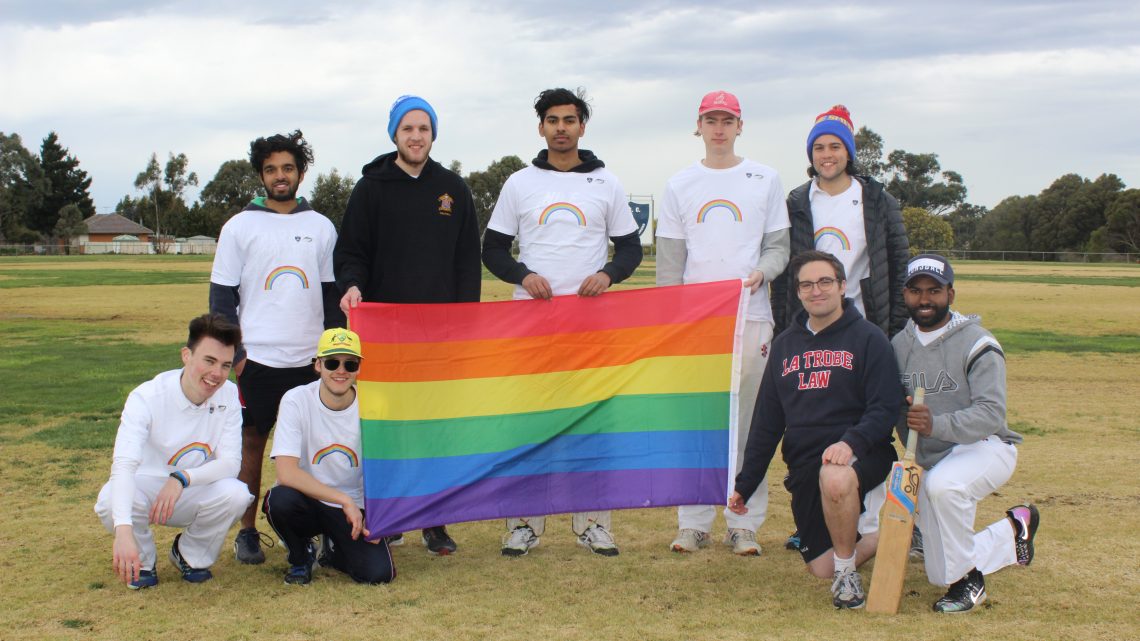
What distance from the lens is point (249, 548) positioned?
5.56 metres

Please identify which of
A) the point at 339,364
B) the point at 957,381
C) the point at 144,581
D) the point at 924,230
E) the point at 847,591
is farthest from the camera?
the point at 924,230

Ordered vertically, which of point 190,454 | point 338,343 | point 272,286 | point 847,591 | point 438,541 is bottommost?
Answer: point 438,541

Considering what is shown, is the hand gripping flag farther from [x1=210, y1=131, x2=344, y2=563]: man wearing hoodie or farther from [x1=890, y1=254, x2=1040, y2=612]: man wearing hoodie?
[x1=890, y1=254, x2=1040, y2=612]: man wearing hoodie

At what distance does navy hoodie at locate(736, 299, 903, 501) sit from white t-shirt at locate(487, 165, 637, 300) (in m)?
1.25

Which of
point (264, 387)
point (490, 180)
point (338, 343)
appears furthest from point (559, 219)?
point (490, 180)

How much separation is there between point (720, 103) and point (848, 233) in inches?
40.7

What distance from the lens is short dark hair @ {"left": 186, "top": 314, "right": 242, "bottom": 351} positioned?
5.03 meters

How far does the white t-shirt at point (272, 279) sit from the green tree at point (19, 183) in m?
91.7

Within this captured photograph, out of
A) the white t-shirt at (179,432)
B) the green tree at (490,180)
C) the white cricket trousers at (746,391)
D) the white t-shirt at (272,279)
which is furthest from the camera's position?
the green tree at (490,180)

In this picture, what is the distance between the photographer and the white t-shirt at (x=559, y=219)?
5.75m

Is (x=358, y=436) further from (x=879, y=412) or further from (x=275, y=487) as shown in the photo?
(x=879, y=412)

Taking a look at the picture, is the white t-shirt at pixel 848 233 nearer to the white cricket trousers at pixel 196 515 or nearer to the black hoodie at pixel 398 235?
the black hoodie at pixel 398 235

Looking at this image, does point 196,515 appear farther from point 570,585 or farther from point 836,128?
point 836,128

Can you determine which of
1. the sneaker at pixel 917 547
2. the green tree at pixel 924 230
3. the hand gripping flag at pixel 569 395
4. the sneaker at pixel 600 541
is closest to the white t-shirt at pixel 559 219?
the hand gripping flag at pixel 569 395
